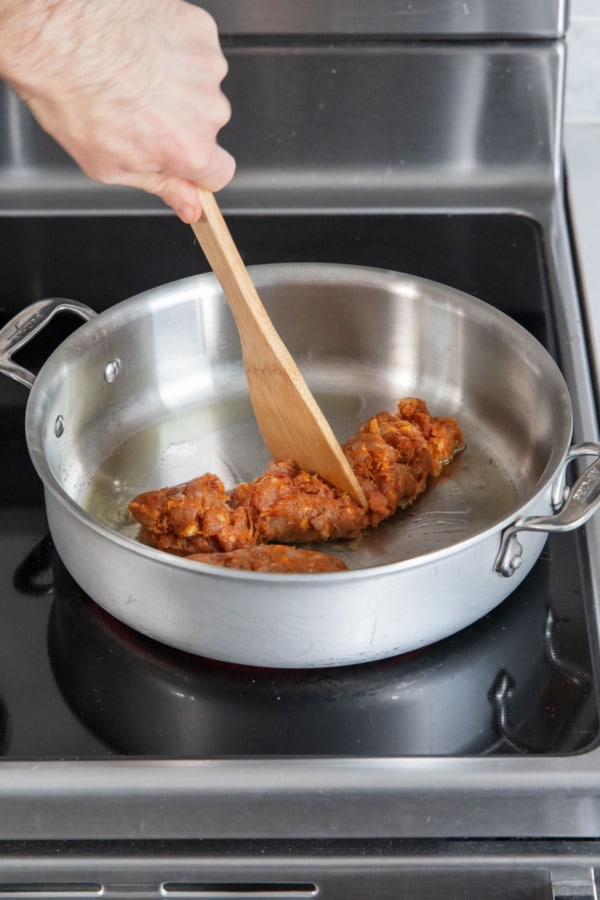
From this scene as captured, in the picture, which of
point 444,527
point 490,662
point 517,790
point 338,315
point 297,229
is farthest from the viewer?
point 297,229

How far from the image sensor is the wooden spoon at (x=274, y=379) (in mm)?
922

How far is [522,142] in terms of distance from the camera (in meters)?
1.27

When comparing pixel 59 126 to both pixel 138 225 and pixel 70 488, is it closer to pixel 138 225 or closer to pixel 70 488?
pixel 70 488

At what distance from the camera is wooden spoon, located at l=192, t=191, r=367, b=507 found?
0.92 m

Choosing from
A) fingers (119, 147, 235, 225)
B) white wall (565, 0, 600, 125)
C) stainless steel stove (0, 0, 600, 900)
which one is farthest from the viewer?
white wall (565, 0, 600, 125)

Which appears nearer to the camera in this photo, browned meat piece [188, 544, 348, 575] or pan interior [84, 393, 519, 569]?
browned meat piece [188, 544, 348, 575]

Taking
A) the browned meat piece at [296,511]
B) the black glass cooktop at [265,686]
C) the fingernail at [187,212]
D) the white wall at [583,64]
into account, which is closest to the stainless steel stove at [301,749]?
the black glass cooktop at [265,686]

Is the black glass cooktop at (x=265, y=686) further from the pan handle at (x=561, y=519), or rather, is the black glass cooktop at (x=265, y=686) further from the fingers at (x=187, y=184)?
the fingers at (x=187, y=184)

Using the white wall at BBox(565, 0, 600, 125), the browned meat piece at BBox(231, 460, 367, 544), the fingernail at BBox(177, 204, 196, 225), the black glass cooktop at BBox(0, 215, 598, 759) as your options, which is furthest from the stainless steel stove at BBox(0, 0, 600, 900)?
the white wall at BBox(565, 0, 600, 125)

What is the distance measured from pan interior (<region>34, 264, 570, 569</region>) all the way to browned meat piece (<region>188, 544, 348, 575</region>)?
85 millimetres

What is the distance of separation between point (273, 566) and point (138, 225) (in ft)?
1.80

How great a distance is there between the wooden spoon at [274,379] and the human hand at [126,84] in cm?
7

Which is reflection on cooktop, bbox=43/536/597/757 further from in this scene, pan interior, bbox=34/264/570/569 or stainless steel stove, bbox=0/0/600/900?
pan interior, bbox=34/264/570/569

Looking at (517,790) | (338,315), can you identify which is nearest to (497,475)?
(338,315)
